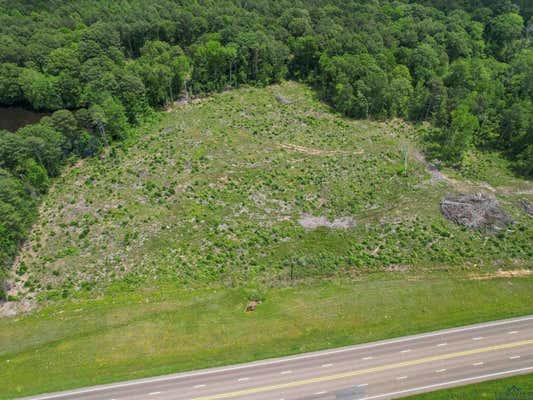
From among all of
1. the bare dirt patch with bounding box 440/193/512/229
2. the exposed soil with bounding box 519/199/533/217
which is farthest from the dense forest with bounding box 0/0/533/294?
the bare dirt patch with bounding box 440/193/512/229

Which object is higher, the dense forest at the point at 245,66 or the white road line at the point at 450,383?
the dense forest at the point at 245,66

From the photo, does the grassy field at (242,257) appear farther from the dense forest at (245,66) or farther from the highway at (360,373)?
the dense forest at (245,66)

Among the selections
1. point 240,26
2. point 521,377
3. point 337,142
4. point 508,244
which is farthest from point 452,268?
point 240,26

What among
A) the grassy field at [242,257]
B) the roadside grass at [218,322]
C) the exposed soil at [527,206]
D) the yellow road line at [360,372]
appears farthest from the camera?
the exposed soil at [527,206]

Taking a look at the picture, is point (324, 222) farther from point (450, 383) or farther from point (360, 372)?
point (450, 383)

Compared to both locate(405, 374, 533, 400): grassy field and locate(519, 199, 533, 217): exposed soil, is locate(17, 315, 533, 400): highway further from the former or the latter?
locate(519, 199, 533, 217): exposed soil

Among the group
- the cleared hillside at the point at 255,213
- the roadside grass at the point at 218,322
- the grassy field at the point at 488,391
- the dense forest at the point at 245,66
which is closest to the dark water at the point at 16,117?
the dense forest at the point at 245,66

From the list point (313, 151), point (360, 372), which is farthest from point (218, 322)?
point (313, 151)
